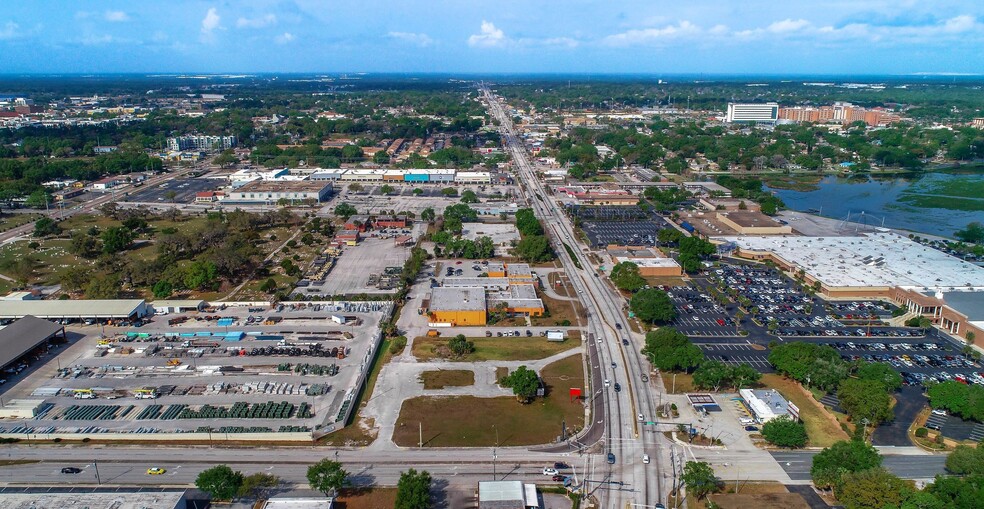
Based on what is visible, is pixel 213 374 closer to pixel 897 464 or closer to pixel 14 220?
pixel 897 464

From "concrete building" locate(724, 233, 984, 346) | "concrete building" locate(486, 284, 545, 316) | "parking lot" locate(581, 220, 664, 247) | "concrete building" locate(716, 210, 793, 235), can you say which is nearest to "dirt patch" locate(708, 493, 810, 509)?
"concrete building" locate(486, 284, 545, 316)

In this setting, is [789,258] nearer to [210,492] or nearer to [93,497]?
[210,492]

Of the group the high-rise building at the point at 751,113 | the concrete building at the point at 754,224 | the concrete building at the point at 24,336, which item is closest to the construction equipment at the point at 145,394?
the concrete building at the point at 24,336

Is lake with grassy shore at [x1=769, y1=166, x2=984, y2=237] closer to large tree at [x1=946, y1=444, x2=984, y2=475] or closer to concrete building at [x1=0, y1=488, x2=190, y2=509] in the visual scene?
large tree at [x1=946, y1=444, x2=984, y2=475]

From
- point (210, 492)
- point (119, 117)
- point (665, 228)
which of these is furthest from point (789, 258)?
point (119, 117)

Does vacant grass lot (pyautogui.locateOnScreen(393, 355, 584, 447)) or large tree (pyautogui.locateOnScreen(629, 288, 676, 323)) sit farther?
large tree (pyautogui.locateOnScreen(629, 288, 676, 323))

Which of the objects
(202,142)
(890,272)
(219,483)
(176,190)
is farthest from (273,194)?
(890,272)
